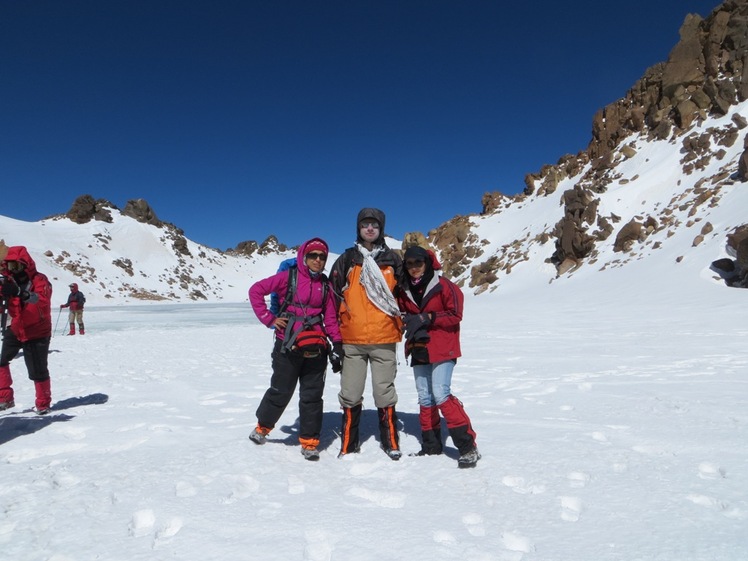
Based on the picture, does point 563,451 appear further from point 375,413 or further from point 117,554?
point 117,554

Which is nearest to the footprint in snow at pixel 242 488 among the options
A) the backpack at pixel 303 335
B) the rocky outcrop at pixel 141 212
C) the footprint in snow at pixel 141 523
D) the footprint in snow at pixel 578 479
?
the footprint in snow at pixel 141 523

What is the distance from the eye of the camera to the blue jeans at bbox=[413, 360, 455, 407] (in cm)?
393

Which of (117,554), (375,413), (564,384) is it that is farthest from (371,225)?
(564,384)

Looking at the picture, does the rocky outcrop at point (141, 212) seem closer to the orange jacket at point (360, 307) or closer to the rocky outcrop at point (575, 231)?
the rocky outcrop at point (575, 231)

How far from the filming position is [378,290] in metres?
3.89

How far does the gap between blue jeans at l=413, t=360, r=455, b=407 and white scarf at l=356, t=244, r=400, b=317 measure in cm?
59

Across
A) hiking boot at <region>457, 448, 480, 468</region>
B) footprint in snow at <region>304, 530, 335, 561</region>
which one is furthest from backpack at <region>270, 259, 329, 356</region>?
footprint in snow at <region>304, 530, 335, 561</region>

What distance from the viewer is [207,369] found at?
887cm

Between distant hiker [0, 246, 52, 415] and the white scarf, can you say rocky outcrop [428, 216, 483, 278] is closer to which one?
distant hiker [0, 246, 52, 415]

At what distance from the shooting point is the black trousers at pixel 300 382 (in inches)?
162

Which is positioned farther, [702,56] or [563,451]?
[702,56]

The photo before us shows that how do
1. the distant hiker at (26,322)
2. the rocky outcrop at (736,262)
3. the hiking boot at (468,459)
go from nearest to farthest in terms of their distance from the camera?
the hiking boot at (468,459) → the distant hiker at (26,322) → the rocky outcrop at (736,262)

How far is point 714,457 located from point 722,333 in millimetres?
9036

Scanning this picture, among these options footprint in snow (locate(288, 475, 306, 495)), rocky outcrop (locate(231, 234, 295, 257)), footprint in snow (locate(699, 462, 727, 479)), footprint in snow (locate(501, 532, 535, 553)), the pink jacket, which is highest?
rocky outcrop (locate(231, 234, 295, 257))
